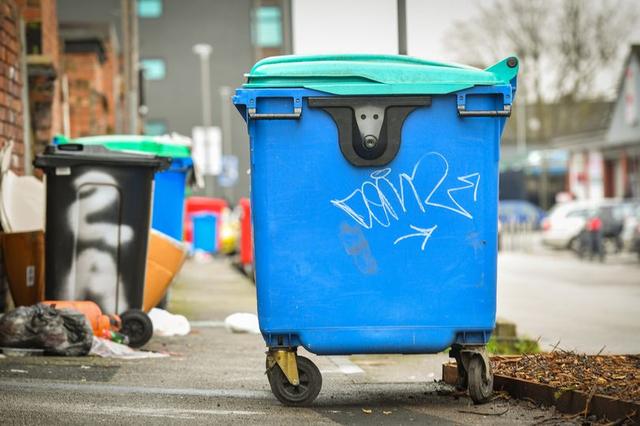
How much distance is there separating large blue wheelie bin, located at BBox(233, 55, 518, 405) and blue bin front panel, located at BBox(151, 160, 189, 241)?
5448 mm

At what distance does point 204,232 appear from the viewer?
2841cm

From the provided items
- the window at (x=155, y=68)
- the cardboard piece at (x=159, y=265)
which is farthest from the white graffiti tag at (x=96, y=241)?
the window at (x=155, y=68)

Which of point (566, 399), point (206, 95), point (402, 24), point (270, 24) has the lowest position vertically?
point (566, 399)

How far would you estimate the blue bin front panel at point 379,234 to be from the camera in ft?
19.5

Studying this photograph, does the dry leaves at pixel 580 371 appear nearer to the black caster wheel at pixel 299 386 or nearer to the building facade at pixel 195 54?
the black caster wheel at pixel 299 386

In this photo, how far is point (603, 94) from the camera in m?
55.0

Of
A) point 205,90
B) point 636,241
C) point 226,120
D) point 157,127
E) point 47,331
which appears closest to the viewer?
point 47,331

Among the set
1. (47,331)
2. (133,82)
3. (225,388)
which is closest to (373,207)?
(225,388)

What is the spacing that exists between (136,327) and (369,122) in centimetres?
322

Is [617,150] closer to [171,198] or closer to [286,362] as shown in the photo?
[171,198]

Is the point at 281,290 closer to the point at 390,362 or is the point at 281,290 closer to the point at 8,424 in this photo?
the point at 8,424

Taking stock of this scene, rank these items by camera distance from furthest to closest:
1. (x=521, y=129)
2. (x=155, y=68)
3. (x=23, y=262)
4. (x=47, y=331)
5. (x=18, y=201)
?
(x=521, y=129) → (x=155, y=68) → (x=18, y=201) → (x=23, y=262) → (x=47, y=331)

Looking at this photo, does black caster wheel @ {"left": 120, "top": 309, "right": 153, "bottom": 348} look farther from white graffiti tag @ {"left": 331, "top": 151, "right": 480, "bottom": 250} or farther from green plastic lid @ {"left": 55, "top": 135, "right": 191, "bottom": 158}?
white graffiti tag @ {"left": 331, "top": 151, "right": 480, "bottom": 250}

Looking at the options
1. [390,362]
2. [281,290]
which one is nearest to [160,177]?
[390,362]
